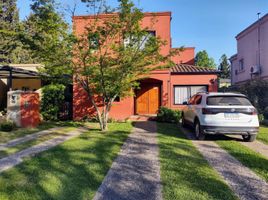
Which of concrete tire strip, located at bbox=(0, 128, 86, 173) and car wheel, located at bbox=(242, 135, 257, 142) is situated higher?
car wheel, located at bbox=(242, 135, 257, 142)

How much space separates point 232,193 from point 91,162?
3.23 meters

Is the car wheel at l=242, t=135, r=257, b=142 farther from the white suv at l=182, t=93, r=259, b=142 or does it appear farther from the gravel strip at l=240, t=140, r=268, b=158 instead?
the gravel strip at l=240, t=140, r=268, b=158

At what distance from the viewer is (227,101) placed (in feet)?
28.8

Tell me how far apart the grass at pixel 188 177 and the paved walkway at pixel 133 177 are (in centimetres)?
20

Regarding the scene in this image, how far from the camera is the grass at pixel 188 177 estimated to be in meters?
4.18

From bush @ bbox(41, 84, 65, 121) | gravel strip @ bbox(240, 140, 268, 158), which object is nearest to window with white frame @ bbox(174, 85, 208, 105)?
bush @ bbox(41, 84, 65, 121)

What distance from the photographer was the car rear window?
28.5 ft

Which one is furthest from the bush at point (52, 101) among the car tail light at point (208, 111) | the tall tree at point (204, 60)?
the tall tree at point (204, 60)

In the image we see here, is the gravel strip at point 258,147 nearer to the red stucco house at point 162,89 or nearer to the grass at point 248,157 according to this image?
the grass at point 248,157

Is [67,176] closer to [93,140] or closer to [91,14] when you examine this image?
[93,140]

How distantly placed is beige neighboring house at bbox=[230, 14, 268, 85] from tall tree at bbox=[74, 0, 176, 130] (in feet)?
38.5

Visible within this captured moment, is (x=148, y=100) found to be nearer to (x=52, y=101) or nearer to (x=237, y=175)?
(x=52, y=101)

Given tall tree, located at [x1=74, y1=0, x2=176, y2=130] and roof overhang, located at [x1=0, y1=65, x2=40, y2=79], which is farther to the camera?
roof overhang, located at [x1=0, y1=65, x2=40, y2=79]

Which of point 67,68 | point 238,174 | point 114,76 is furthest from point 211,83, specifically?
point 238,174
